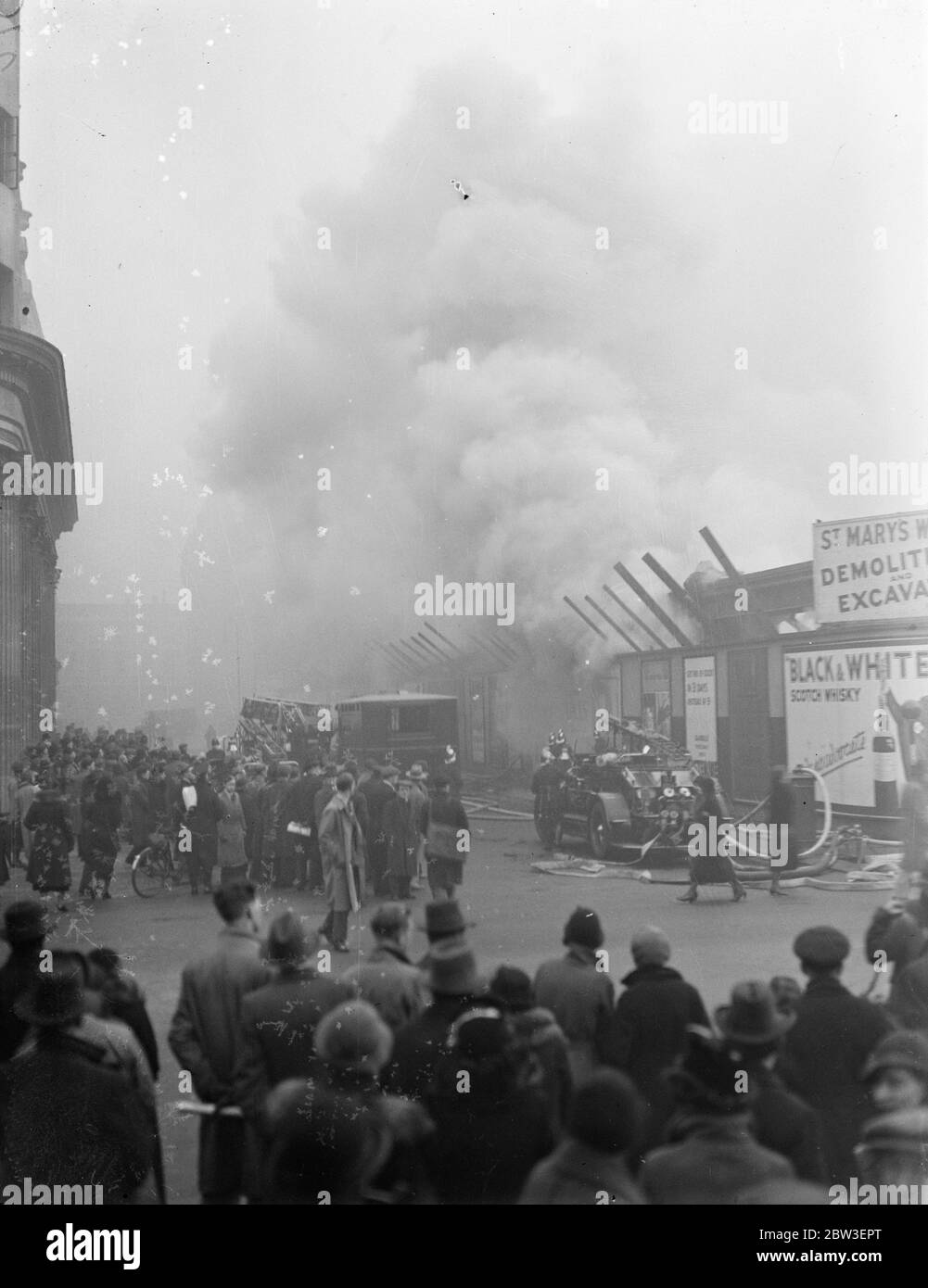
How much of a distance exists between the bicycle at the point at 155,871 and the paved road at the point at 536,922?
8 centimetres

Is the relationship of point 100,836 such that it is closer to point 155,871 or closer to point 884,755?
point 155,871

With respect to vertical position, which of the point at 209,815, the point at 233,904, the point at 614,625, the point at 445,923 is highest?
the point at 614,625

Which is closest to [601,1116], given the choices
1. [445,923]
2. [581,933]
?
[581,933]

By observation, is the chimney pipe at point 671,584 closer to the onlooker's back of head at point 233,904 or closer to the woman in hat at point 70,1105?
the onlooker's back of head at point 233,904

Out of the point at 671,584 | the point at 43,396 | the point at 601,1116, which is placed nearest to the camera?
the point at 601,1116

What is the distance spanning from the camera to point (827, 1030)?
13.8 ft

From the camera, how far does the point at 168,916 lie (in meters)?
6.00

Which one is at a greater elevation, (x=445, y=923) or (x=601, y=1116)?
(x=445, y=923)

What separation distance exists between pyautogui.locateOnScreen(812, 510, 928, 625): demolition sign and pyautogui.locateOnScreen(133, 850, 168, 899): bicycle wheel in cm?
457

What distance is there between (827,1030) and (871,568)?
3.28 metres

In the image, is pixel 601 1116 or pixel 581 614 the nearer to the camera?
pixel 601 1116

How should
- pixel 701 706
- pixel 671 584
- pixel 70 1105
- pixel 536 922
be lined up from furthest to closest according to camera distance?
pixel 701 706
pixel 671 584
pixel 536 922
pixel 70 1105

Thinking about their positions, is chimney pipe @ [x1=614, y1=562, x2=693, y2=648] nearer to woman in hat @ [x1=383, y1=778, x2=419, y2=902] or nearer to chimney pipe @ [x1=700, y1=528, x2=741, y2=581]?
chimney pipe @ [x1=700, y1=528, x2=741, y2=581]
